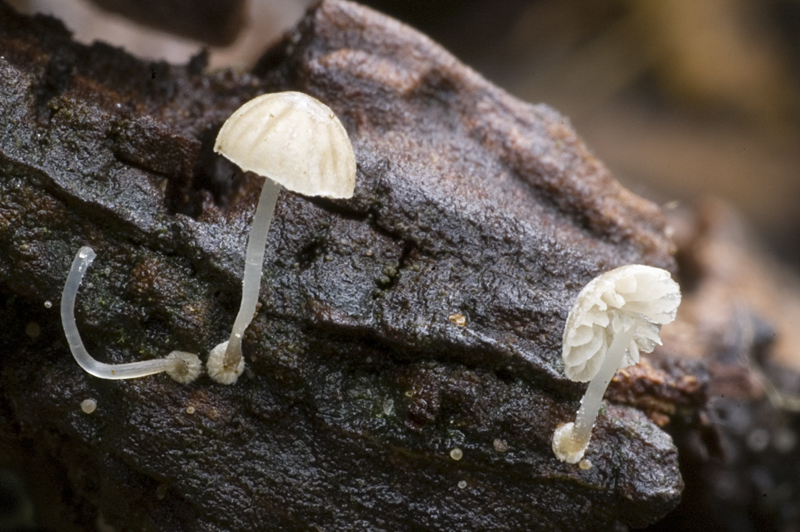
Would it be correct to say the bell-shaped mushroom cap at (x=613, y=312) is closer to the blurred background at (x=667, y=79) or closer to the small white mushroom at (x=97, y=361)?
the small white mushroom at (x=97, y=361)

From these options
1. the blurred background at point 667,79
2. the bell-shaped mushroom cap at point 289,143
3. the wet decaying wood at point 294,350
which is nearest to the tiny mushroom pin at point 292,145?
the bell-shaped mushroom cap at point 289,143

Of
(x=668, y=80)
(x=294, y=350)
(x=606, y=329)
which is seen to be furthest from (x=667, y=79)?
(x=294, y=350)

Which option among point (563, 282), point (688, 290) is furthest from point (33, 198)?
point (688, 290)

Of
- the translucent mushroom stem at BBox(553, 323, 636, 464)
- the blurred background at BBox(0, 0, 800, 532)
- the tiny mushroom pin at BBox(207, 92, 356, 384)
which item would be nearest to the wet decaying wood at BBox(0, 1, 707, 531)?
the translucent mushroom stem at BBox(553, 323, 636, 464)

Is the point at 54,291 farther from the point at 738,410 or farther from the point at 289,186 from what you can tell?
the point at 738,410

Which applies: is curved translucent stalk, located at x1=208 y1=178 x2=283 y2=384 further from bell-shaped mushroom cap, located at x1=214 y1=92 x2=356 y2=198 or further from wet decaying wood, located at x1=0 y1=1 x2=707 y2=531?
bell-shaped mushroom cap, located at x1=214 y1=92 x2=356 y2=198
